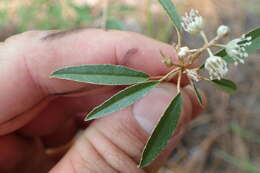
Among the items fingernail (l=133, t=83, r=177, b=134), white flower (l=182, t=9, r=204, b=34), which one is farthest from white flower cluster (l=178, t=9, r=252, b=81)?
fingernail (l=133, t=83, r=177, b=134)

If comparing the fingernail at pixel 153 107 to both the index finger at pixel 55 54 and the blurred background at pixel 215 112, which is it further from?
the blurred background at pixel 215 112

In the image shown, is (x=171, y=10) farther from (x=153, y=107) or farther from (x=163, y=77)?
(x=153, y=107)

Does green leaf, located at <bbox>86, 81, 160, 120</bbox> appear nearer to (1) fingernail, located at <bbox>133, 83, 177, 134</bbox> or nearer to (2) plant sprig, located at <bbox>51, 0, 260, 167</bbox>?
(2) plant sprig, located at <bbox>51, 0, 260, 167</bbox>

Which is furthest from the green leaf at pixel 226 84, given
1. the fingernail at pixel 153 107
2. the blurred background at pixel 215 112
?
the blurred background at pixel 215 112

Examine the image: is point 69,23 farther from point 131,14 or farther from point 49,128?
point 131,14

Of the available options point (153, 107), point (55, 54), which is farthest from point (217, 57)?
point (55, 54)
